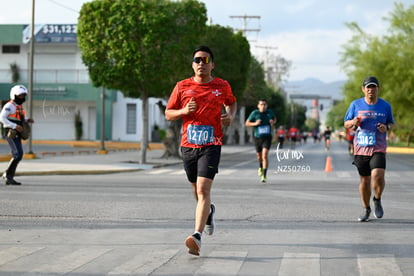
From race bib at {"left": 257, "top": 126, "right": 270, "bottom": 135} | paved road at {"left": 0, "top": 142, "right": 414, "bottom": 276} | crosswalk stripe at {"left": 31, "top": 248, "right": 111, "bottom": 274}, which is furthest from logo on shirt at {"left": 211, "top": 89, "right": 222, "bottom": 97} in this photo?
race bib at {"left": 257, "top": 126, "right": 270, "bottom": 135}

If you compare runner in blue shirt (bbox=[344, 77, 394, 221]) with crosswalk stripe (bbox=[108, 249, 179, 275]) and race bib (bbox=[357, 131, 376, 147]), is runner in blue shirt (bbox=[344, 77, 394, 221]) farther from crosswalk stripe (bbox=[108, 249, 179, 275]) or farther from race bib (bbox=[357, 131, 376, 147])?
crosswalk stripe (bbox=[108, 249, 179, 275])

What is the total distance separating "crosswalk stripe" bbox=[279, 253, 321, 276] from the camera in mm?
6171

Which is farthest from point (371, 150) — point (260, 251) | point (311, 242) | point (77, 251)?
point (77, 251)

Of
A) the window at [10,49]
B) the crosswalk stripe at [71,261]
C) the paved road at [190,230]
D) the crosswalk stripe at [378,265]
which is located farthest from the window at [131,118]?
the crosswalk stripe at [378,265]

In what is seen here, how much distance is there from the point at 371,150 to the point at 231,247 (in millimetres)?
3052

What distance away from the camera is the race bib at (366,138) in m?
9.60

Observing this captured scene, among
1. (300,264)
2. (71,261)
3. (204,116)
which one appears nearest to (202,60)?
(204,116)

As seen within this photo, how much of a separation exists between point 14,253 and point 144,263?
137cm

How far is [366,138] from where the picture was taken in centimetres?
964

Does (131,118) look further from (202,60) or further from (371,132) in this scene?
(202,60)

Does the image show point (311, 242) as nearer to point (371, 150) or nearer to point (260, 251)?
point (260, 251)

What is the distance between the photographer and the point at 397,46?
50.7 m

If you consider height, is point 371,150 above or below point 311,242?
above

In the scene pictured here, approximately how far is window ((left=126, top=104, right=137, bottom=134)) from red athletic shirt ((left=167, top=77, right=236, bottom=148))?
4861 centimetres
